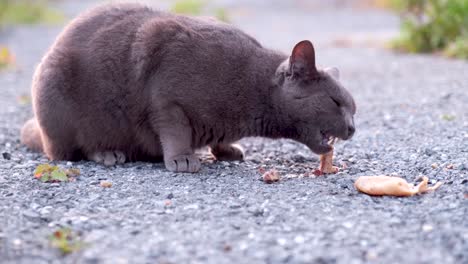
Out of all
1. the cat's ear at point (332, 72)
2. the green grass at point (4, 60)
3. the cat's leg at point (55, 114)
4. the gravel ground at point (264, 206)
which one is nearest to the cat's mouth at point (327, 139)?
the gravel ground at point (264, 206)

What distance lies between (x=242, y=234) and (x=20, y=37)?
1197 cm

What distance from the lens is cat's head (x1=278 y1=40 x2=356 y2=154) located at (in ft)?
12.9

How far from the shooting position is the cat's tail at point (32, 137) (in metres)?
4.75

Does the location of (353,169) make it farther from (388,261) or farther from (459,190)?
(388,261)

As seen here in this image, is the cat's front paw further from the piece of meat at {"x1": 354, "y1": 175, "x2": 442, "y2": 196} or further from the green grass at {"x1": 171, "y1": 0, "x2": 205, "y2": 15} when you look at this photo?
the green grass at {"x1": 171, "y1": 0, "x2": 205, "y2": 15}

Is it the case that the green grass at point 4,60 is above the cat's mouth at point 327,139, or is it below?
above

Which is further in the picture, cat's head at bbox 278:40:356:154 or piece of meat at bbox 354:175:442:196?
cat's head at bbox 278:40:356:154

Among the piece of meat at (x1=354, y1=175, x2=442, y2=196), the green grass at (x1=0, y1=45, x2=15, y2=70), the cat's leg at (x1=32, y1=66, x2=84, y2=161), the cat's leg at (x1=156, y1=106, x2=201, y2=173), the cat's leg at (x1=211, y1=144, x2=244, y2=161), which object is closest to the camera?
the piece of meat at (x1=354, y1=175, x2=442, y2=196)

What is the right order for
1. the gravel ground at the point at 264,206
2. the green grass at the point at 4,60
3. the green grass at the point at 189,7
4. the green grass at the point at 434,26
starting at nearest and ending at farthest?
the gravel ground at the point at 264,206 → the green grass at the point at 434,26 → the green grass at the point at 4,60 → the green grass at the point at 189,7

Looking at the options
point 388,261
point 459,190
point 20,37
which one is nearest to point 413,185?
point 459,190

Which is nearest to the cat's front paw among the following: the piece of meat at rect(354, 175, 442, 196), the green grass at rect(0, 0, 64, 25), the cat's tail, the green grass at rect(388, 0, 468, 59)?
the piece of meat at rect(354, 175, 442, 196)

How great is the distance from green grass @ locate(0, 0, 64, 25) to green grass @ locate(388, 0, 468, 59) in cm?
908

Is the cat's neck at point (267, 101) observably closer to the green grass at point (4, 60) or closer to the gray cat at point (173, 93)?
the gray cat at point (173, 93)

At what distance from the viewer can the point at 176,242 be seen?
2.70 metres
